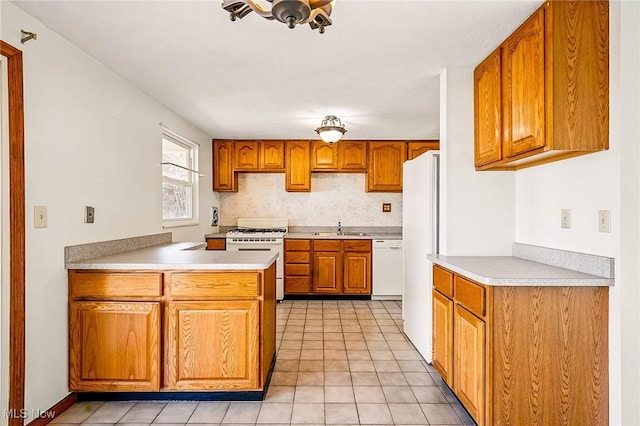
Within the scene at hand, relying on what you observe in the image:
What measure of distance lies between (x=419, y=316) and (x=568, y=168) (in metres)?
1.54

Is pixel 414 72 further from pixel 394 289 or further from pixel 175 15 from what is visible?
pixel 394 289

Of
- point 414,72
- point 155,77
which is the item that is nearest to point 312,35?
point 414,72

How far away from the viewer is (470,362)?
1.94 m

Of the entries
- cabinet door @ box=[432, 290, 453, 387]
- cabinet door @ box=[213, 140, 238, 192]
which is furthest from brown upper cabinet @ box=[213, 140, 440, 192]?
cabinet door @ box=[432, 290, 453, 387]

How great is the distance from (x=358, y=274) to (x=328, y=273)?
1.28ft

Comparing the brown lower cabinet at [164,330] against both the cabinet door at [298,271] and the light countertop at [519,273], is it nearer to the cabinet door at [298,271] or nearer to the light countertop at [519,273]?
the light countertop at [519,273]

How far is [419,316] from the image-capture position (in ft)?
9.71

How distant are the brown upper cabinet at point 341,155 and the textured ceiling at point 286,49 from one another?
1473 mm

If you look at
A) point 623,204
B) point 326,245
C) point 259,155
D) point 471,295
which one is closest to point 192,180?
point 259,155

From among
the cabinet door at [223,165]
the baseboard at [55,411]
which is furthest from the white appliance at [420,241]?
the cabinet door at [223,165]

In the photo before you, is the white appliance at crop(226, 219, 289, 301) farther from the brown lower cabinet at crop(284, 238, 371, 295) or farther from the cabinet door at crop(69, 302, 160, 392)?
the cabinet door at crop(69, 302, 160, 392)

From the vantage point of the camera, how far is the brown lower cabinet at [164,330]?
2162 millimetres

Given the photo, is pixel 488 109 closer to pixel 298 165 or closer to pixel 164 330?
pixel 164 330

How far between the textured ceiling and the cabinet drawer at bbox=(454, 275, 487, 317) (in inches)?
55.3
